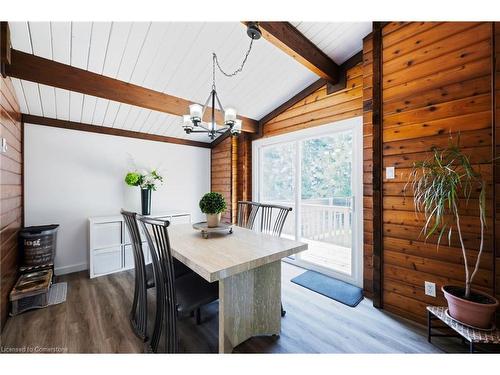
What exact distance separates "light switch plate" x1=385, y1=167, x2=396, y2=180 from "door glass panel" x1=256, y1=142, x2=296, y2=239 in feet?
4.70

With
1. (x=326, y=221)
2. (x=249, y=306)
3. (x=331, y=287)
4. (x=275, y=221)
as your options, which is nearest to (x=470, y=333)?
(x=331, y=287)

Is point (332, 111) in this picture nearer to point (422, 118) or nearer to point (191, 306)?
point (422, 118)

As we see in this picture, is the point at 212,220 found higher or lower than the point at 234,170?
lower

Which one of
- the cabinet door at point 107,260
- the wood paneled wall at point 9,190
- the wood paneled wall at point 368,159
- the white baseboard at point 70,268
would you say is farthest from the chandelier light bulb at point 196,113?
the white baseboard at point 70,268

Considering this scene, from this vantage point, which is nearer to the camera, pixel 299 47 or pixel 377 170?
pixel 377 170

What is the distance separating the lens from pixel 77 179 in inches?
122

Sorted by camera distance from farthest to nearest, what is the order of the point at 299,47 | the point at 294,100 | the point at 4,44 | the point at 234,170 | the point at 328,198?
the point at 234,170
the point at 328,198
the point at 294,100
the point at 299,47
the point at 4,44

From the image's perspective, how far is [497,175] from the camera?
153 cm

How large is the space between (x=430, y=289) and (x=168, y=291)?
2189 millimetres

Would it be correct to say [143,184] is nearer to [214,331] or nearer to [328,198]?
[214,331]

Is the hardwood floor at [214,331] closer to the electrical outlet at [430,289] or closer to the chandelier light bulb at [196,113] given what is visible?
the electrical outlet at [430,289]

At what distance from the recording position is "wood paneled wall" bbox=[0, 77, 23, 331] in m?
1.85

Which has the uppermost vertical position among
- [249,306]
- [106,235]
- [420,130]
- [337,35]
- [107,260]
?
[337,35]

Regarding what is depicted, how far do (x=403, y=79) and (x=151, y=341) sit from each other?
10.3 ft
